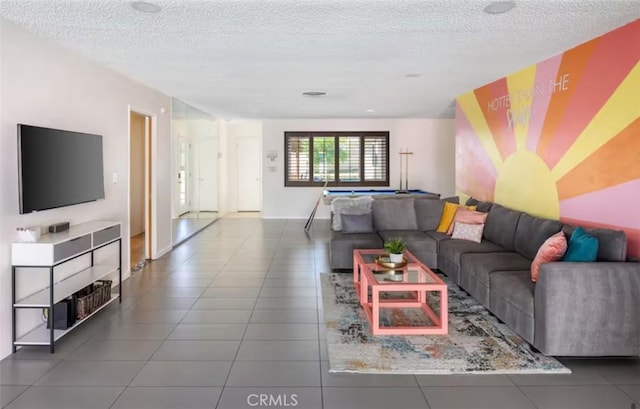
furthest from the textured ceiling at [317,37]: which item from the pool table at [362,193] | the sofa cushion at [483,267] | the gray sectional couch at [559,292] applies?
the pool table at [362,193]

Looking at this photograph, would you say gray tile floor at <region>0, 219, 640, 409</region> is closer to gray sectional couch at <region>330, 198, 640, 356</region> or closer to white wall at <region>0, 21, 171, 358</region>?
gray sectional couch at <region>330, 198, 640, 356</region>

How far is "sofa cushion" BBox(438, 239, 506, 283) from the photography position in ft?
15.6

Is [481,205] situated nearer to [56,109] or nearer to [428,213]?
[428,213]

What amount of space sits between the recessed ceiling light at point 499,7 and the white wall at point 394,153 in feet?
24.9

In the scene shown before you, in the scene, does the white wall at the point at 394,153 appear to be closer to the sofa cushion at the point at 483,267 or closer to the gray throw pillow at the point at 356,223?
the gray throw pillow at the point at 356,223

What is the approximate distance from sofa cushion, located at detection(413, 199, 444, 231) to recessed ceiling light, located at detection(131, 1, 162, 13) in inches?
173

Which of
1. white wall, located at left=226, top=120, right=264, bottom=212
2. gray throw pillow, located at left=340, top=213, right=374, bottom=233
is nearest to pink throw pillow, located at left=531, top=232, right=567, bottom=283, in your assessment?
gray throw pillow, located at left=340, top=213, right=374, bottom=233

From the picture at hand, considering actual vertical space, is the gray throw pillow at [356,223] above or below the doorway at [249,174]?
below

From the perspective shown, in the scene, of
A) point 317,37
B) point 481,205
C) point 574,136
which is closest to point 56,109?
point 317,37

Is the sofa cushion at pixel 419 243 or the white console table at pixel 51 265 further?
the sofa cushion at pixel 419 243

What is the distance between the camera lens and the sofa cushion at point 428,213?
6.25 m

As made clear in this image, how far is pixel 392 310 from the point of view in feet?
13.6

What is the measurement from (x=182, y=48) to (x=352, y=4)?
6.01 feet

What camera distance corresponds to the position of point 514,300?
11.3 ft
